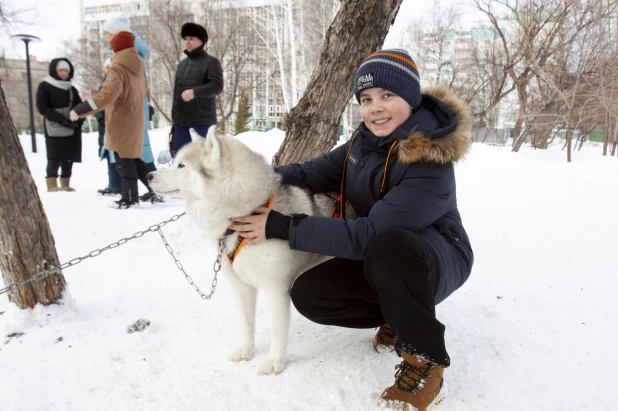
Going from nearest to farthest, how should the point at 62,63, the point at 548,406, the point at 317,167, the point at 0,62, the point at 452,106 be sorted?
1. the point at 548,406
2. the point at 452,106
3. the point at 317,167
4. the point at 62,63
5. the point at 0,62

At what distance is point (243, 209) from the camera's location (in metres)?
2.09

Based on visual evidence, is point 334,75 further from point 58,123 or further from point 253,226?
point 58,123

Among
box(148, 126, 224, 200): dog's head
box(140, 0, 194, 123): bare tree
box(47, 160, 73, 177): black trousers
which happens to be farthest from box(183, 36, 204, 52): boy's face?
box(140, 0, 194, 123): bare tree

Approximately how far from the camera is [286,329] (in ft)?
6.89

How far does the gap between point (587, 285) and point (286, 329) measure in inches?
101

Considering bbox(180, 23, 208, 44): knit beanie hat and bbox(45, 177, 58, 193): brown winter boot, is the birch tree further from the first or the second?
bbox(45, 177, 58, 193): brown winter boot

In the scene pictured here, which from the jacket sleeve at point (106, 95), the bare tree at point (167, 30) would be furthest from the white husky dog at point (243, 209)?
the bare tree at point (167, 30)

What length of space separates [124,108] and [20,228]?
3033 millimetres

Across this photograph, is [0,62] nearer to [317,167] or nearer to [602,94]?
[317,167]

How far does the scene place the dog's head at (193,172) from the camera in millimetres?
2052

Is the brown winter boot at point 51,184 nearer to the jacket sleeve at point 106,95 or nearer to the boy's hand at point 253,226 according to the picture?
the jacket sleeve at point 106,95

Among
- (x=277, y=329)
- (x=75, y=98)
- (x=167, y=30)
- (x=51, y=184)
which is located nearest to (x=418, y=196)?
(x=277, y=329)

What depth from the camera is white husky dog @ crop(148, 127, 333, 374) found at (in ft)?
6.57

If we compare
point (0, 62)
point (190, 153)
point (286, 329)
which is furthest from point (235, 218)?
point (0, 62)
